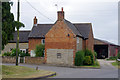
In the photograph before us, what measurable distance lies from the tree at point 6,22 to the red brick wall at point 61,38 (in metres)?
14.5

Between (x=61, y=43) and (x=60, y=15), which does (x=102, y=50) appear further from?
(x=60, y=15)

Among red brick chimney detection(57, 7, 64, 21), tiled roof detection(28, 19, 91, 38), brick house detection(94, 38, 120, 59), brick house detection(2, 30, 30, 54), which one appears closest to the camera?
red brick chimney detection(57, 7, 64, 21)

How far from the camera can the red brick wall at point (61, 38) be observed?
3281 centimetres

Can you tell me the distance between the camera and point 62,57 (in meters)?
32.9

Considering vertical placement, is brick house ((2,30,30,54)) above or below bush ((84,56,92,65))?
above

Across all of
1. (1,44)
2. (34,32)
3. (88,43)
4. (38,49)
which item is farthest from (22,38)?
(1,44)

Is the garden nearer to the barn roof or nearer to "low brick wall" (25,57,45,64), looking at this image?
"low brick wall" (25,57,45,64)

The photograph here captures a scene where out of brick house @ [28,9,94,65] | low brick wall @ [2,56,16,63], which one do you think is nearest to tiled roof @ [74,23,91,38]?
brick house @ [28,9,94,65]

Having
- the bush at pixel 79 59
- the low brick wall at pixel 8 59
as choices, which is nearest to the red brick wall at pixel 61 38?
the bush at pixel 79 59

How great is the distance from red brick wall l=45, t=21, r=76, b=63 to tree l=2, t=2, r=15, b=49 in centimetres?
1446

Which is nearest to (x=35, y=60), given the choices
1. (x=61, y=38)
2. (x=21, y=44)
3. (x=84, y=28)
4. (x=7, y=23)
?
(x=61, y=38)

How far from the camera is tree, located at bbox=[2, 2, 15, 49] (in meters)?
18.1

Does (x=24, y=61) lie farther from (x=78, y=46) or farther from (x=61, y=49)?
(x=78, y=46)

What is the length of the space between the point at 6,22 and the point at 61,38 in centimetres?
1586
